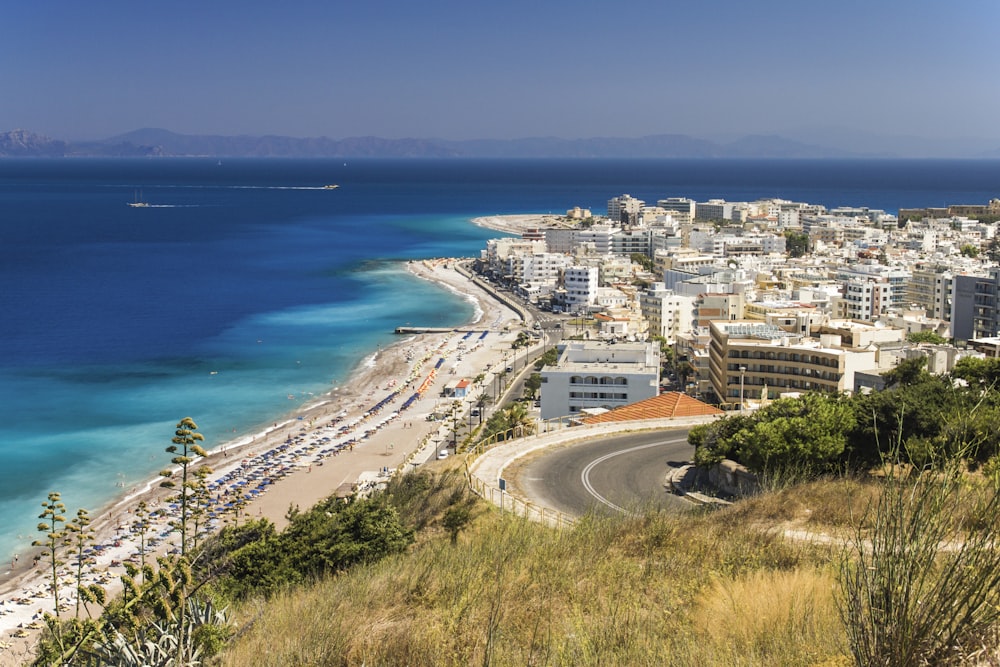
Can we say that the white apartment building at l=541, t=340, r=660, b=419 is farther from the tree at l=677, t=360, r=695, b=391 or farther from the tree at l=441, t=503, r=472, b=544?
the tree at l=441, t=503, r=472, b=544

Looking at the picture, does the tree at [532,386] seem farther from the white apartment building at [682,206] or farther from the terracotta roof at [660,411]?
the white apartment building at [682,206]

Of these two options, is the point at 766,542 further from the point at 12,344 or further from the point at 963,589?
the point at 12,344

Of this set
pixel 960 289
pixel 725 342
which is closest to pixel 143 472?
pixel 725 342

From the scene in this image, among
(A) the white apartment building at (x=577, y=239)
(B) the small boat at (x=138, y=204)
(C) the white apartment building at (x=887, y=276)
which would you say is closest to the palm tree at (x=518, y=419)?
(C) the white apartment building at (x=887, y=276)

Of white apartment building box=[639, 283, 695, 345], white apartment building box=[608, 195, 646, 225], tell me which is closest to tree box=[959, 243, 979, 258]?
white apartment building box=[639, 283, 695, 345]

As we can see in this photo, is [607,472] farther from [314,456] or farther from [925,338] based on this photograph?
[925,338]
